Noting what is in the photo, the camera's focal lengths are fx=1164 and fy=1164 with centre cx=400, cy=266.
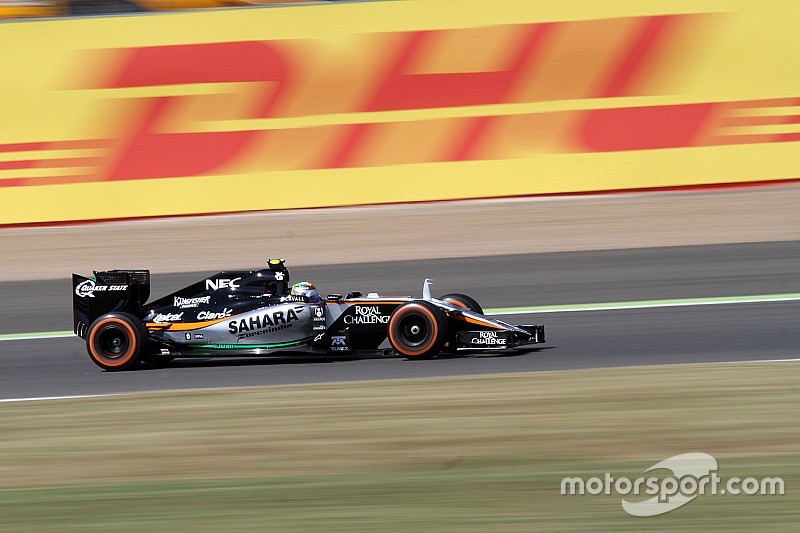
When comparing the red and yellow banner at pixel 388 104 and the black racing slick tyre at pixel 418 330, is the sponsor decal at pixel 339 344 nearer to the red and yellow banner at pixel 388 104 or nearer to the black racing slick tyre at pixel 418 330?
the black racing slick tyre at pixel 418 330

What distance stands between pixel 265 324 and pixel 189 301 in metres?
0.73

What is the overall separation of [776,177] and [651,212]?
1.79 meters

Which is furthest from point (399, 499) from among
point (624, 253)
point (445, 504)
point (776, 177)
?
point (776, 177)

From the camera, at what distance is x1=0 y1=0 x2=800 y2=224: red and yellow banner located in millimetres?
15133

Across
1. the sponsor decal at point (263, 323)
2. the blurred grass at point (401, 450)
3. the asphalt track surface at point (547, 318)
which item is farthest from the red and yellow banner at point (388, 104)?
the blurred grass at point (401, 450)

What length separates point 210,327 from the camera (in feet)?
32.4

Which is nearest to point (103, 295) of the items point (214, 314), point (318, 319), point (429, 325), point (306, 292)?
point (214, 314)

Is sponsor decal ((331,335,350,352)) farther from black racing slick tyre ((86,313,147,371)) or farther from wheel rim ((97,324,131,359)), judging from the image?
wheel rim ((97,324,131,359))

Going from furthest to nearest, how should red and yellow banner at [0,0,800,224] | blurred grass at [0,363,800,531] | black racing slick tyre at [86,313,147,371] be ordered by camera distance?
red and yellow banner at [0,0,800,224] → black racing slick tyre at [86,313,147,371] → blurred grass at [0,363,800,531]

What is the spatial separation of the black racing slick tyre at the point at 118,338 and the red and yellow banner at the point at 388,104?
5325 millimetres

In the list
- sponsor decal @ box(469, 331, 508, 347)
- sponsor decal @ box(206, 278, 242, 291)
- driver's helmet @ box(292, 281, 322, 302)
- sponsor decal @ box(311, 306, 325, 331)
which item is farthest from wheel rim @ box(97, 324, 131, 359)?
sponsor decal @ box(469, 331, 508, 347)

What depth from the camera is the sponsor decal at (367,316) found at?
9750 millimetres

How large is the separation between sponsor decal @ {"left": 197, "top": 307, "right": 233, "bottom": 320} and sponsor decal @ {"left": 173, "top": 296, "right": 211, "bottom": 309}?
0.34 feet

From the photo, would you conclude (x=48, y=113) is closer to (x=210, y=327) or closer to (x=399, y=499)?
(x=210, y=327)
